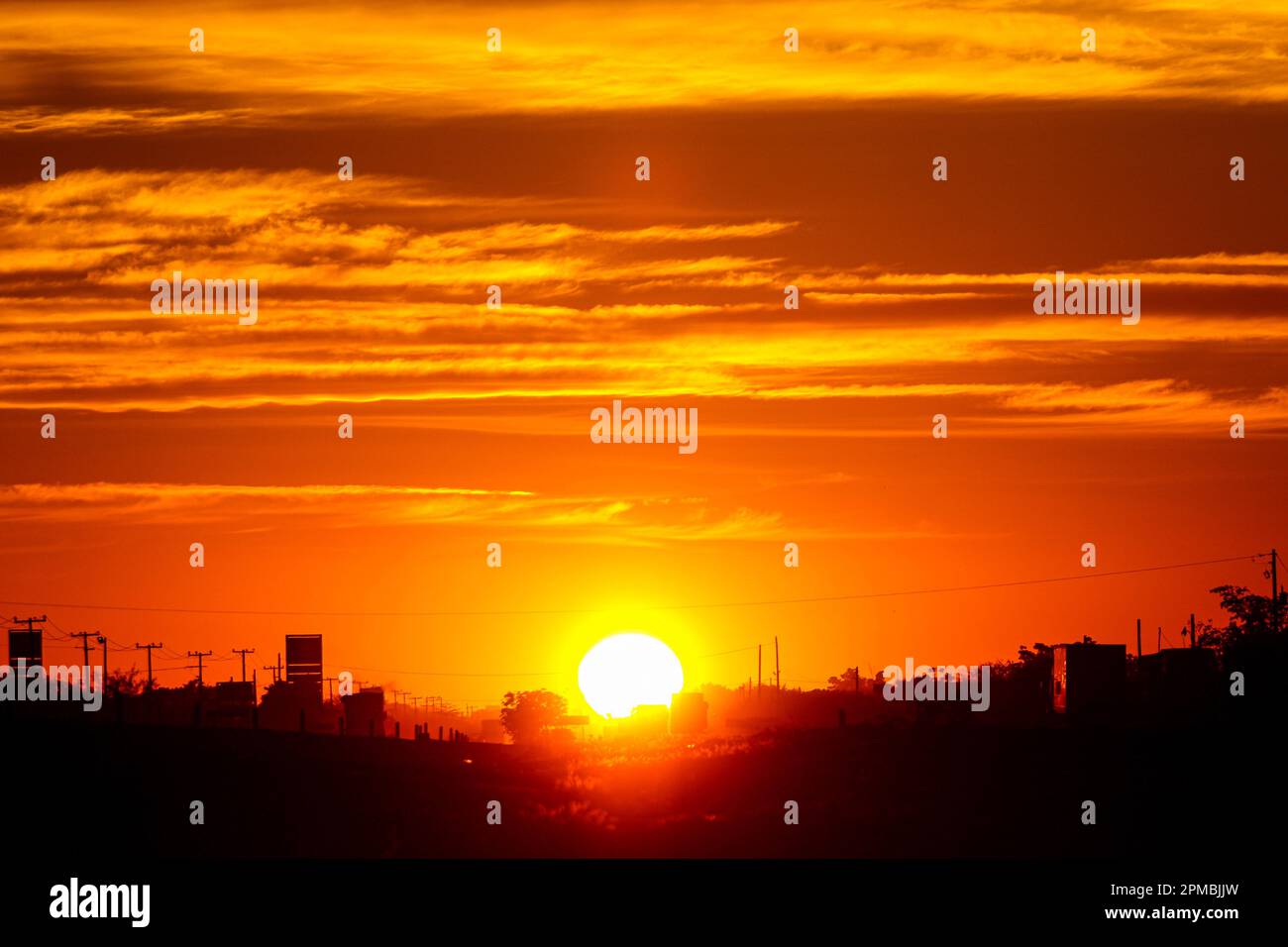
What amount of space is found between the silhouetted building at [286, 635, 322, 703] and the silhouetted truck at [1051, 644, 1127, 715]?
68.4m

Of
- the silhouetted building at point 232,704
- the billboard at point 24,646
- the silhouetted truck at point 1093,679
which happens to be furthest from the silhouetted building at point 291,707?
the silhouetted truck at point 1093,679

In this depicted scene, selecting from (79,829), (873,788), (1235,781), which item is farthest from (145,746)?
(1235,781)

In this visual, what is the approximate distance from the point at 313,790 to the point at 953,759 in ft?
82.1

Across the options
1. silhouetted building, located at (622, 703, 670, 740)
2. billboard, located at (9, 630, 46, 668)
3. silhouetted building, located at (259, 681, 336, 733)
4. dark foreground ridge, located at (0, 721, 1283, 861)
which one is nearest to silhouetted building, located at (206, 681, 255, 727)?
silhouetted building, located at (259, 681, 336, 733)

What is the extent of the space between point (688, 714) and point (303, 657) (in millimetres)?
39445

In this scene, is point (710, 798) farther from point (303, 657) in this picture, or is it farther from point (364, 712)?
point (364, 712)

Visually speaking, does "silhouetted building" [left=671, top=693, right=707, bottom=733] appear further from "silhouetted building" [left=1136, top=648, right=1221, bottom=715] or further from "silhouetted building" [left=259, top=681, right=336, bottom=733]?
"silhouetted building" [left=1136, top=648, right=1221, bottom=715]

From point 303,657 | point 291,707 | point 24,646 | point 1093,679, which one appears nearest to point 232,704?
point 291,707

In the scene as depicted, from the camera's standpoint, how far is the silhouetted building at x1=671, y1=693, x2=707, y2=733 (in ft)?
527

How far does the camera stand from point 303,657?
458 ft
